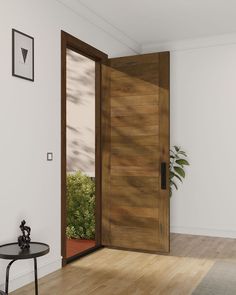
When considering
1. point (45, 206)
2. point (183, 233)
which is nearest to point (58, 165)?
point (45, 206)

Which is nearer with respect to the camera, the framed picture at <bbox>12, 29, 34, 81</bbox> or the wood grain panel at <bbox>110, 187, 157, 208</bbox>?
the framed picture at <bbox>12, 29, 34, 81</bbox>

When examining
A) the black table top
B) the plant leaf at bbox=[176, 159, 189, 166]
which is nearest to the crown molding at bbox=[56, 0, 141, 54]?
the plant leaf at bbox=[176, 159, 189, 166]

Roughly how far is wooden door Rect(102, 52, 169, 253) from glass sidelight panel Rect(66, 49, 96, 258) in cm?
71

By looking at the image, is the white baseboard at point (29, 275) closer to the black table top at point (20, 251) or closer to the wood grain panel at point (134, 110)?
the black table top at point (20, 251)

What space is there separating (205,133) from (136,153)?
139 centimetres

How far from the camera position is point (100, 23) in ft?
15.1

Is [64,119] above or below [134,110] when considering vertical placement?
below

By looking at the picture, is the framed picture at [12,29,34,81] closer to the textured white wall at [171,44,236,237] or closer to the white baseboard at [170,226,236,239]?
the textured white wall at [171,44,236,237]

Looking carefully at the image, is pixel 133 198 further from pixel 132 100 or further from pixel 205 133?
pixel 205 133

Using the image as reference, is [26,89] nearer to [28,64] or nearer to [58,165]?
[28,64]

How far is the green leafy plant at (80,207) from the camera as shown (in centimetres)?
528

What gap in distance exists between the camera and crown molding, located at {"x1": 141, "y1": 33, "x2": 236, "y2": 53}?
5.29m

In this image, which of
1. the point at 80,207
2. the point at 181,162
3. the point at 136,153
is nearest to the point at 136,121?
the point at 136,153

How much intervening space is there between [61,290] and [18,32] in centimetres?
220
